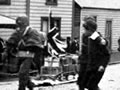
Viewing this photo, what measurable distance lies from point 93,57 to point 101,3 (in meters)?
22.6

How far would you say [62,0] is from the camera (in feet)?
83.0

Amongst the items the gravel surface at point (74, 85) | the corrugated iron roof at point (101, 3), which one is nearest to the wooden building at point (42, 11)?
the corrugated iron roof at point (101, 3)

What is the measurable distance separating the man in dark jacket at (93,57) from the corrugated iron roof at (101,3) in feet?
61.6

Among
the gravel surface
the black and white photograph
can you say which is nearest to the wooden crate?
the black and white photograph

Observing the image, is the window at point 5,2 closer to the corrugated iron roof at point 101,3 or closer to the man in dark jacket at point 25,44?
the corrugated iron roof at point 101,3

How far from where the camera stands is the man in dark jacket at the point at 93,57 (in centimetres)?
901

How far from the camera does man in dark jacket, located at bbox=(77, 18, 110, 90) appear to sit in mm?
9008

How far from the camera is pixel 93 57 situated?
355 inches

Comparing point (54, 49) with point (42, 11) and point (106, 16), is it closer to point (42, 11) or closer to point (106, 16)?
point (42, 11)

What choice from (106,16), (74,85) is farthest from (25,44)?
(106,16)

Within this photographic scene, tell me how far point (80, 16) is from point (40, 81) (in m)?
15.6

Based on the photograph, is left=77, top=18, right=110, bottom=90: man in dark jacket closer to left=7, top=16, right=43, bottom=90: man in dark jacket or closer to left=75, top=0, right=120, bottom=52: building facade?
left=7, top=16, right=43, bottom=90: man in dark jacket

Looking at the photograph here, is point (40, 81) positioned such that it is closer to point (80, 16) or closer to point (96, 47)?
point (96, 47)

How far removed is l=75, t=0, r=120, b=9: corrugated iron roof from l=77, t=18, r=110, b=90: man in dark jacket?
18784 mm
